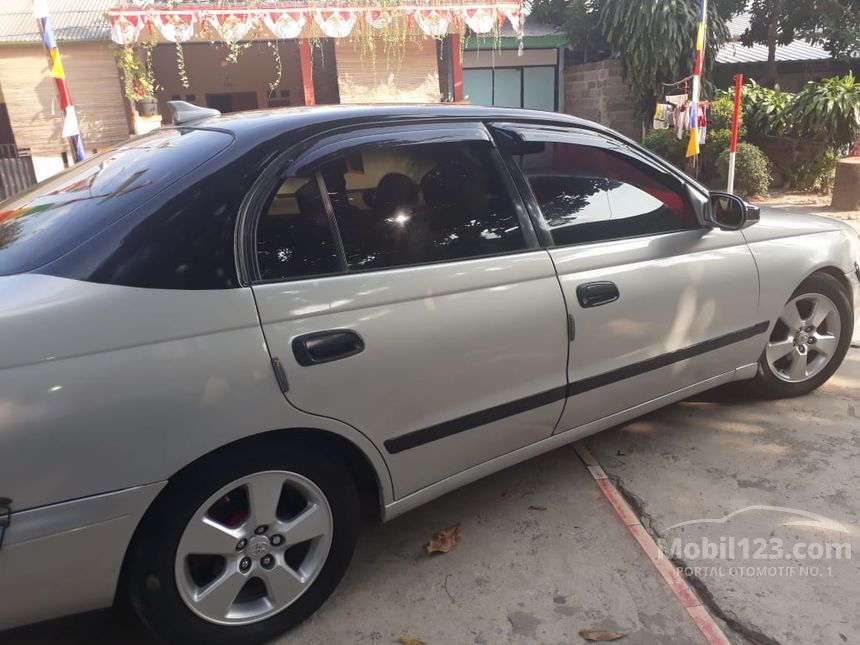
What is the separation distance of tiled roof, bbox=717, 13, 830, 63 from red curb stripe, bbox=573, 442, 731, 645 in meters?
18.1

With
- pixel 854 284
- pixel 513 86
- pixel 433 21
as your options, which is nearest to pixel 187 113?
pixel 854 284

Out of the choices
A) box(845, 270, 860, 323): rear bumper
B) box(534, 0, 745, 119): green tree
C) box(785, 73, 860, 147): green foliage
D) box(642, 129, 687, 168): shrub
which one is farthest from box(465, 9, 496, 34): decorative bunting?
box(845, 270, 860, 323): rear bumper

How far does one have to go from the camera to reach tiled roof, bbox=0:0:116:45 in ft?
40.8

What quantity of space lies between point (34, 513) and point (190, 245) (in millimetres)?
785

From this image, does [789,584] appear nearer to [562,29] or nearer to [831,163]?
[831,163]

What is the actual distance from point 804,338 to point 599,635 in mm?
2264

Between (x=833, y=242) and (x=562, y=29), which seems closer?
(x=833, y=242)

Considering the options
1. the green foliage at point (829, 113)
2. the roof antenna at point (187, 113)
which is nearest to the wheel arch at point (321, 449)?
the roof antenna at point (187, 113)

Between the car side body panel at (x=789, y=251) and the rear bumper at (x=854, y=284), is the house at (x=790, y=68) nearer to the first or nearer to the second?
the rear bumper at (x=854, y=284)

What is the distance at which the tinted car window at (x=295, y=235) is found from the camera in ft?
6.73

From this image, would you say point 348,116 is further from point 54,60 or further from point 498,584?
point 54,60

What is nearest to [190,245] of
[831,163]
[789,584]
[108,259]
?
[108,259]

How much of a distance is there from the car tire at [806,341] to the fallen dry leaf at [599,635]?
6.35 ft

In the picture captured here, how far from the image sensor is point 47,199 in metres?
2.36
